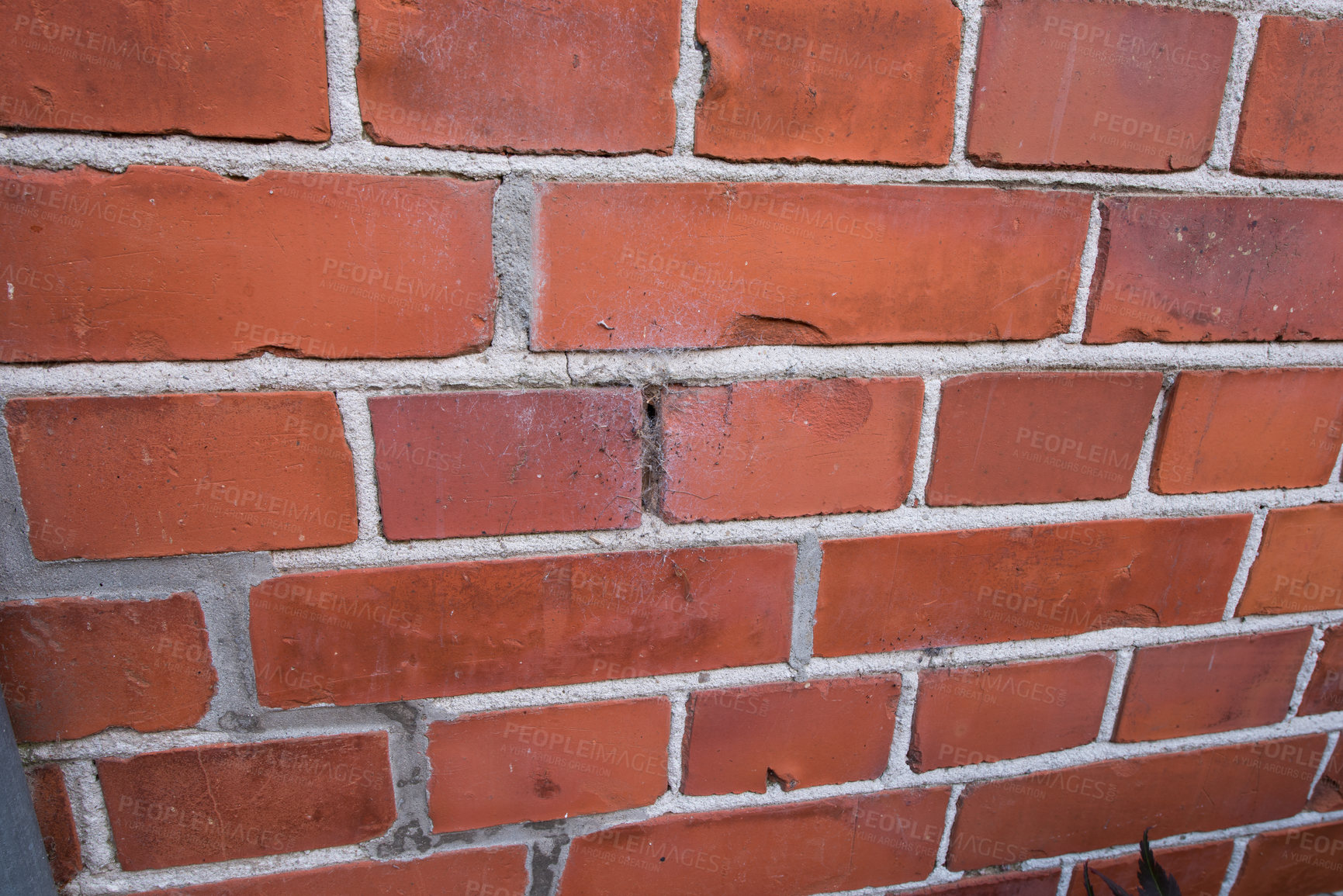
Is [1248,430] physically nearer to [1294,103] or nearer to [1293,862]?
[1294,103]

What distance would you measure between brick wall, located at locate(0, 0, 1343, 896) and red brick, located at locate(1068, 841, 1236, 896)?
138 millimetres

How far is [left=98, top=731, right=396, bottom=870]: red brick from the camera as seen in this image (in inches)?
21.2

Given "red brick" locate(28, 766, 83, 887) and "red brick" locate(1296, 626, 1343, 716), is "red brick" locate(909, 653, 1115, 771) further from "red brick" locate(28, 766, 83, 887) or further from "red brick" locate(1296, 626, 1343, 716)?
"red brick" locate(28, 766, 83, 887)

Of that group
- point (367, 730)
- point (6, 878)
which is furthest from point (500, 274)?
point (6, 878)

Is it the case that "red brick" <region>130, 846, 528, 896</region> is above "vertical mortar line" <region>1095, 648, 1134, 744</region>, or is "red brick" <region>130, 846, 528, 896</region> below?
below

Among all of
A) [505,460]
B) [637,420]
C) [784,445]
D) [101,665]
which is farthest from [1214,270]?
[101,665]

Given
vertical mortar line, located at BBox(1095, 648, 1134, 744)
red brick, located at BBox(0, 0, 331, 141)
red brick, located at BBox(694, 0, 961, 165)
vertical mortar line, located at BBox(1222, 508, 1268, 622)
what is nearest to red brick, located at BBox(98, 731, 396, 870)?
red brick, located at BBox(0, 0, 331, 141)

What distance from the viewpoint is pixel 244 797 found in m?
0.55

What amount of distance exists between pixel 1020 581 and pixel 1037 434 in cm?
14

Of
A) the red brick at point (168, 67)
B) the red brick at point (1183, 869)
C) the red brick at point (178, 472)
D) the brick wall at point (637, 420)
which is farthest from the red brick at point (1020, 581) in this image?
the red brick at point (168, 67)

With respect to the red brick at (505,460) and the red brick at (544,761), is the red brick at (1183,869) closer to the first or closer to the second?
the red brick at (544,761)

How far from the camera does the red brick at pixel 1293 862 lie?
777 mm

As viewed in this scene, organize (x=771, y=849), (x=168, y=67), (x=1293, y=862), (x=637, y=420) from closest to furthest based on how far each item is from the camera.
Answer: (x=168, y=67) → (x=637, y=420) → (x=771, y=849) → (x=1293, y=862)

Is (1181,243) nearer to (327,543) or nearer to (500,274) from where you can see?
(500,274)
